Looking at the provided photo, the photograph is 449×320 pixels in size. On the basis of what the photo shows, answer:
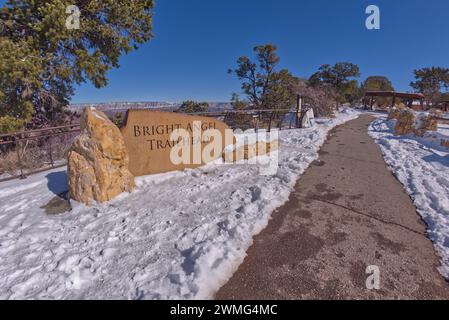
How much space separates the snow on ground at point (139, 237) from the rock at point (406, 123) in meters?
8.26

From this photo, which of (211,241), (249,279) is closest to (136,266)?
(211,241)

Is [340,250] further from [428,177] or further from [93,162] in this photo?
[93,162]

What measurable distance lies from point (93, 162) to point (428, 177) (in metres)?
6.30

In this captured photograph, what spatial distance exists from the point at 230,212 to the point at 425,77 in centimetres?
5699

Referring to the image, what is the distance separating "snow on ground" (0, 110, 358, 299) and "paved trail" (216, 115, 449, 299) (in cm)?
24

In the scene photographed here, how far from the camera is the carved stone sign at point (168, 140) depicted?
4449 mm

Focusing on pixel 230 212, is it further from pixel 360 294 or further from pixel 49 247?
pixel 49 247

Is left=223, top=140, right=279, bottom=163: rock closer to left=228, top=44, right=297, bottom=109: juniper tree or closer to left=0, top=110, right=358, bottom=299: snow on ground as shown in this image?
left=0, top=110, right=358, bottom=299: snow on ground

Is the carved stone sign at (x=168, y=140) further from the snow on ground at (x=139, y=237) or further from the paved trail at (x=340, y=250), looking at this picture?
the paved trail at (x=340, y=250)

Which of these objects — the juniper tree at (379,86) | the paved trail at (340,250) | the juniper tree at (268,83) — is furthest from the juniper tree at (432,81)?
the paved trail at (340,250)

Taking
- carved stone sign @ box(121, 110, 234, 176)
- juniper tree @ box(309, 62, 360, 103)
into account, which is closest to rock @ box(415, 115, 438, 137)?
carved stone sign @ box(121, 110, 234, 176)

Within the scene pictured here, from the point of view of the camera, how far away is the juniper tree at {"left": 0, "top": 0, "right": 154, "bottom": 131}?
6086 millimetres

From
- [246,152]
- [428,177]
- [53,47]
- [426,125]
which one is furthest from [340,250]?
[426,125]
